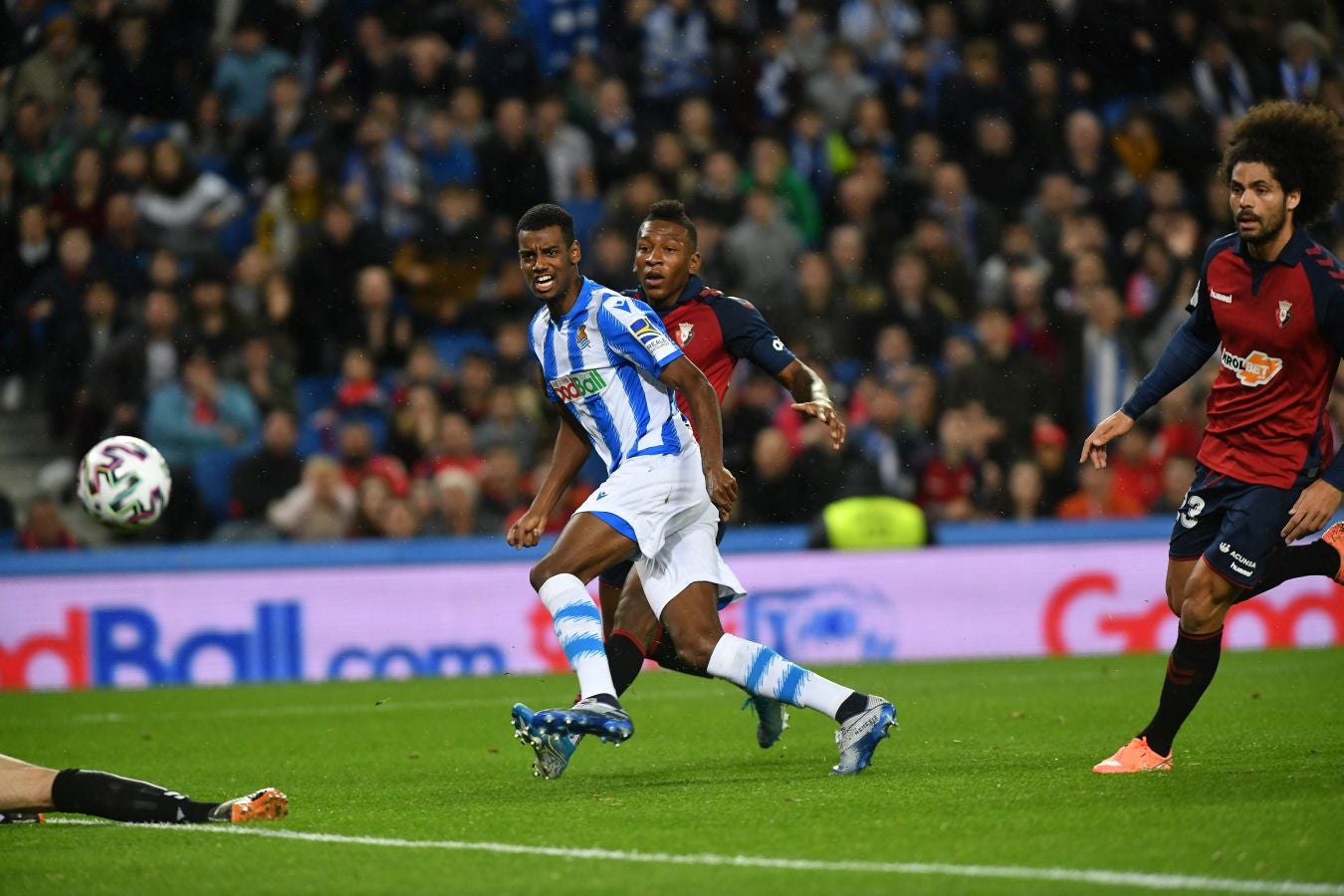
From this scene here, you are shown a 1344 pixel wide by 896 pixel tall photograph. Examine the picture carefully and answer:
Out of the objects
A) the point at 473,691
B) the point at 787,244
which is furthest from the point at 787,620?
the point at 787,244

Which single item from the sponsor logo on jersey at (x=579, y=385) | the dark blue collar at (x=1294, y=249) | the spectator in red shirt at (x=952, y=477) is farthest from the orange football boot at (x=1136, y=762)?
the spectator in red shirt at (x=952, y=477)

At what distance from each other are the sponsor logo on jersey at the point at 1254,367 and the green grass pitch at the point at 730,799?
4.44ft

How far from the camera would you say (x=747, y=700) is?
7629mm

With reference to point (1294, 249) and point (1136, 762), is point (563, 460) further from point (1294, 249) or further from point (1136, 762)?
point (1294, 249)

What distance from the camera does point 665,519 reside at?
6.79 m

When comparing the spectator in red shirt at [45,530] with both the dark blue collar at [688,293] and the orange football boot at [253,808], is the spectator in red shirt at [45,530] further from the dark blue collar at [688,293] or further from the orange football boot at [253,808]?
the orange football boot at [253,808]

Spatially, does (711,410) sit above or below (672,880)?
above

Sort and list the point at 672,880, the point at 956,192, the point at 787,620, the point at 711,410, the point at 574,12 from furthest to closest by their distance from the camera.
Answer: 1. the point at 574,12
2. the point at 956,192
3. the point at 787,620
4. the point at 711,410
5. the point at 672,880

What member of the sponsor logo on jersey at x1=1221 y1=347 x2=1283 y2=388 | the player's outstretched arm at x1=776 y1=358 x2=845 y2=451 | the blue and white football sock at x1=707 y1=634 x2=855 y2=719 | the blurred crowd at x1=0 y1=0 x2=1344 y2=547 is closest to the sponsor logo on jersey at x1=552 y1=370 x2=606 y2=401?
the player's outstretched arm at x1=776 y1=358 x2=845 y2=451

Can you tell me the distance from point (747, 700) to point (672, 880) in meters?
3.01

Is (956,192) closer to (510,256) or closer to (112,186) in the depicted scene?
(510,256)

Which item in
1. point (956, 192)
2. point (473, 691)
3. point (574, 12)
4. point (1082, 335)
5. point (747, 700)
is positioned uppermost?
point (574, 12)

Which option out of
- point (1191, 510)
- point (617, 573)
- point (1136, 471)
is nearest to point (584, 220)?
point (1136, 471)

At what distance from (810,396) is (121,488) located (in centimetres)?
365
